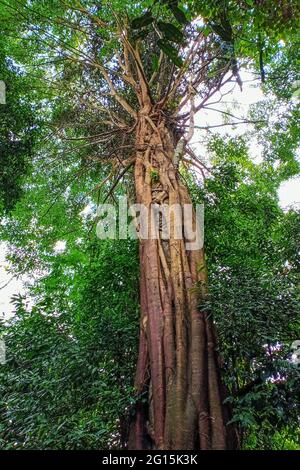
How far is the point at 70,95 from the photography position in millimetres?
7652

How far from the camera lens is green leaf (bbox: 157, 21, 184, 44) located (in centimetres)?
144

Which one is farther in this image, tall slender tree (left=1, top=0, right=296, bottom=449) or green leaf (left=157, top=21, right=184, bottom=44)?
tall slender tree (left=1, top=0, right=296, bottom=449)

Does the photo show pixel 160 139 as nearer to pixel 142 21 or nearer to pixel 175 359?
pixel 175 359

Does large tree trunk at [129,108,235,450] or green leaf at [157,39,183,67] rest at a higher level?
green leaf at [157,39,183,67]

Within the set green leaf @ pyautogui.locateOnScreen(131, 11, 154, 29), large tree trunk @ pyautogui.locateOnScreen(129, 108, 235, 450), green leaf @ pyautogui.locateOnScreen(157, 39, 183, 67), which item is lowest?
large tree trunk @ pyautogui.locateOnScreen(129, 108, 235, 450)

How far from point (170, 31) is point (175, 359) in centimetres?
240

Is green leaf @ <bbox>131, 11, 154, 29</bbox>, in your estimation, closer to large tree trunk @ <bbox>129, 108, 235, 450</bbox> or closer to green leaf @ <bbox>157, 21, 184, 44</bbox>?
green leaf @ <bbox>157, 21, 184, 44</bbox>

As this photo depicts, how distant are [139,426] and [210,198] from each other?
3.28 meters

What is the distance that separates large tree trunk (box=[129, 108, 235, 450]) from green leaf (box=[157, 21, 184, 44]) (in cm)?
227

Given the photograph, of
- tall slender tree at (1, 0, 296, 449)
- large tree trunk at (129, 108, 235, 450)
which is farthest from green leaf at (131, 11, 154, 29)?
large tree trunk at (129, 108, 235, 450)

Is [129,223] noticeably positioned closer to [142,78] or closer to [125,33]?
[142,78]

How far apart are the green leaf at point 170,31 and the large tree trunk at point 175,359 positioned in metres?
2.27

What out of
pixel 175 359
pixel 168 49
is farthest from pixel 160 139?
pixel 168 49

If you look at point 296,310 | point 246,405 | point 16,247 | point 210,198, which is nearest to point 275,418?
point 246,405
